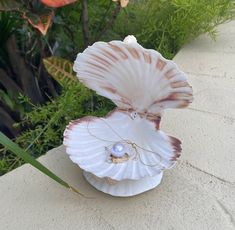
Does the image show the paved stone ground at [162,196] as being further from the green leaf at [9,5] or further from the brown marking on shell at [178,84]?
the green leaf at [9,5]

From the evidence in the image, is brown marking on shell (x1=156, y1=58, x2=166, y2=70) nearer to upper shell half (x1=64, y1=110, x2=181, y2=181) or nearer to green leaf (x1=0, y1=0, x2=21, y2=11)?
upper shell half (x1=64, y1=110, x2=181, y2=181)

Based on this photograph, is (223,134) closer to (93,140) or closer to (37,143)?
(93,140)

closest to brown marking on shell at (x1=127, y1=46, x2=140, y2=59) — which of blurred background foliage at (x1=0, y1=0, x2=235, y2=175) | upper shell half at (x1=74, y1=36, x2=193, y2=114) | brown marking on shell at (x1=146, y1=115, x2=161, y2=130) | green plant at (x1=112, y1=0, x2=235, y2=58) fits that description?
upper shell half at (x1=74, y1=36, x2=193, y2=114)

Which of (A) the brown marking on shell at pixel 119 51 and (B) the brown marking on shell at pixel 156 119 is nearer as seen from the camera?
(A) the brown marking on shell at pixel 119 51

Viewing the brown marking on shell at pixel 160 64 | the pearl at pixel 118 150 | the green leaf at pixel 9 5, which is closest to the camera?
the brown marking on shell at pixel 160 64

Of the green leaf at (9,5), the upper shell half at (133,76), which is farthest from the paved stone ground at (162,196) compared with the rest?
the green leaf at (9,5)

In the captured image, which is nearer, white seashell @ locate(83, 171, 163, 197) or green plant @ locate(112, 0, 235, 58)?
white seashell @ locate(83, 171, 163, 197)
